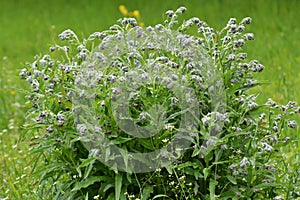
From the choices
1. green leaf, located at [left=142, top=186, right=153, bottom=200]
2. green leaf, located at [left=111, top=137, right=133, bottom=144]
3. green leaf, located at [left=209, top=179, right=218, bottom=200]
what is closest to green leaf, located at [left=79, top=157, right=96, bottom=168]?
green leaf, located at [left=111, top=137, right=133, bottom=144]

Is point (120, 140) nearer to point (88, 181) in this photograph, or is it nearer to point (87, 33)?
point (88, 181)

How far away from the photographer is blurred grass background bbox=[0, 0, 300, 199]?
5.21 m

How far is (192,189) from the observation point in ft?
10.7

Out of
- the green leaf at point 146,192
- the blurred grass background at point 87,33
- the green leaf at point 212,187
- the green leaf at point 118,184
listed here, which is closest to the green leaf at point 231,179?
the green leaf at point 212,187

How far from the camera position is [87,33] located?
8.12 metres

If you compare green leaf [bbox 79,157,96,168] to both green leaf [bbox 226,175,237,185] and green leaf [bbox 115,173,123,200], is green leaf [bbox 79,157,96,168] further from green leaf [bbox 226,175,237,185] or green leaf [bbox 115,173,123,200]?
green leaf [bbox 226,175,237,185]

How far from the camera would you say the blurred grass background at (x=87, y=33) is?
17.1 ft

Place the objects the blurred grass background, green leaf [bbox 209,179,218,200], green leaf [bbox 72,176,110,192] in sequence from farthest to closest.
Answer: the blurred grass background < green leaf [bbox 72,176,110,192] < green leaf [bbox 209,179,218,200]

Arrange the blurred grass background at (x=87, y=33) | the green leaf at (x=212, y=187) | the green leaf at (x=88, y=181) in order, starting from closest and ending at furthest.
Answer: the green leaf at (x=212, y=187) → the green leaf at (x=88, y=181) → the blurred grass background at (x=87, y=33)

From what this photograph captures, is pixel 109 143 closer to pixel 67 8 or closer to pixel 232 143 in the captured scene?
pixel 232 143

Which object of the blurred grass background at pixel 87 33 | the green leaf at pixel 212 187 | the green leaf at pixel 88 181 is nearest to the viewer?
the green leaf at pixel 212 187

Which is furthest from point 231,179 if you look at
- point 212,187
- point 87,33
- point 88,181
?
point 87,33

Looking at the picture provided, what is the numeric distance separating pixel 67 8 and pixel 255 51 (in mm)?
4811

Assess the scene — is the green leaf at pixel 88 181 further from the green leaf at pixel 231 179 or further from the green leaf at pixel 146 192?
the green leaf at pixel 231 179
